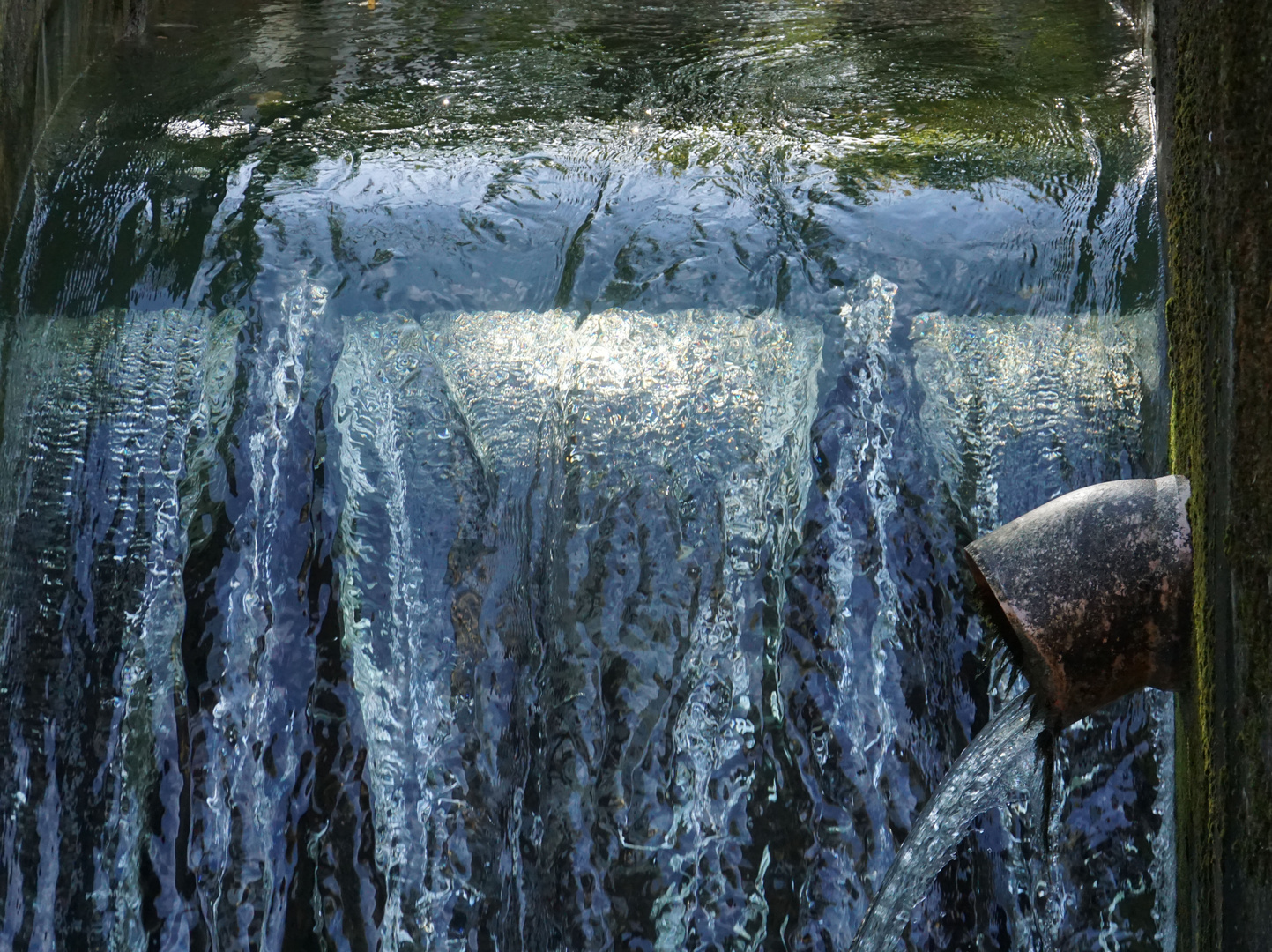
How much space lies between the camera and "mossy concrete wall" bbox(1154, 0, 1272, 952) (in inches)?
57.7

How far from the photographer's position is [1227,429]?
1560 millimetres

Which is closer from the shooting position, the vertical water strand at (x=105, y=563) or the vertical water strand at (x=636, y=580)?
the vertical water strand at (x=636, y=580)

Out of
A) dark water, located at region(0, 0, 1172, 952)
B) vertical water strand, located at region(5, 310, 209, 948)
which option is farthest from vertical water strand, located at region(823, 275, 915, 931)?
vertical water strand, located at region(5, 310, 209, 948)

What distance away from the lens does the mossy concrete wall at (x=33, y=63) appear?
311cm

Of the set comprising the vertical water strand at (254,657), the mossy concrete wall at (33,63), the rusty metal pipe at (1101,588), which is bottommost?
the vertical water strand at (254,657)

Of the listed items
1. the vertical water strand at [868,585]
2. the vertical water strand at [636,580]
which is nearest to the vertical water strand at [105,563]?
the vertical water strand at [636,580]

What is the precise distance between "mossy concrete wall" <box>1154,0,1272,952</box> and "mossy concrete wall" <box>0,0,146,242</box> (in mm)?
2630

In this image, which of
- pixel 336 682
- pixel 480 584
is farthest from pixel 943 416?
pixel 336 682

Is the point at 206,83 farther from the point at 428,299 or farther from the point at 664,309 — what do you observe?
the point at 664,309

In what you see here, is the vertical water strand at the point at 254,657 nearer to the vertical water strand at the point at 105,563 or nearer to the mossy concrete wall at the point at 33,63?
the vertical water strand at the point at 105,563

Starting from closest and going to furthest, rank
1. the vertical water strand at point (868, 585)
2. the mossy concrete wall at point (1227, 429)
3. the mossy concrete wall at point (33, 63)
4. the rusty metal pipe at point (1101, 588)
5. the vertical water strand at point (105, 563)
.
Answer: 1. the mossy concrete wall at point (1227, 429)
2. the rusty metal pipe at point (1101, 588)
3. the vertical water strand at point (868, 585)
4. the vertical water strand at point (105, 563)
5. the mossy concrete wall at point (33, 63)

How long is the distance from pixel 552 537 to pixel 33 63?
2.02m

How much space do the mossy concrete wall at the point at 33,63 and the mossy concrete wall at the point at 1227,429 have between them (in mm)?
2630

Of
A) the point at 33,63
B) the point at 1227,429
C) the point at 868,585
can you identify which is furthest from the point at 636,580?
the point at 33,63
